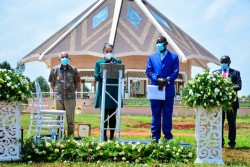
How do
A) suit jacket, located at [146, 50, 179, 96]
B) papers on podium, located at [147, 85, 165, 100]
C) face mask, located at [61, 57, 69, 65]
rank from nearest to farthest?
papers on podium, located at [147, 85, 165, 100] → suit jacket, located at [146, 50, 179, 96] → face mask, located at [61, 57, 69, 65]

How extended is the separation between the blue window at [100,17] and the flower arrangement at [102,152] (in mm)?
33967

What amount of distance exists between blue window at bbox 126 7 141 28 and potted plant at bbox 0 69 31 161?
33.7m

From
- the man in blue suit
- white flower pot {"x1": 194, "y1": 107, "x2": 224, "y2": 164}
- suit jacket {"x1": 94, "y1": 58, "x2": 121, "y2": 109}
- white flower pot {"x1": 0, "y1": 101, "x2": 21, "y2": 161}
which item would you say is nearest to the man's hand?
the man in blue suit

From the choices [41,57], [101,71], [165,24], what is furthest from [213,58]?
[101,71]

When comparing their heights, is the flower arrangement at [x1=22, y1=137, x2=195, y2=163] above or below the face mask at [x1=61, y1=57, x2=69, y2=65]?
below

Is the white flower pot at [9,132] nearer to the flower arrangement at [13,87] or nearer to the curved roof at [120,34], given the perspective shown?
the flower arrangement at [13,87]

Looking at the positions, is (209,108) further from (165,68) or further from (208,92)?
(165,68)

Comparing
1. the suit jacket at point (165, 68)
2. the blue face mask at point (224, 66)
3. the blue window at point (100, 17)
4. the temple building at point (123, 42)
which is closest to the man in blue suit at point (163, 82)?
the suit jacket at point (165, 68)

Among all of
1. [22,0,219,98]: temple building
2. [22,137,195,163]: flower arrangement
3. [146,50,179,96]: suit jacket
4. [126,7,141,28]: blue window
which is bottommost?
[22,137,195,163]: flower arrangement

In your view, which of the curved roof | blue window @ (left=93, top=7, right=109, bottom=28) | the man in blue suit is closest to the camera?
the man in blue suit

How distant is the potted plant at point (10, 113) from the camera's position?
7.17 metres

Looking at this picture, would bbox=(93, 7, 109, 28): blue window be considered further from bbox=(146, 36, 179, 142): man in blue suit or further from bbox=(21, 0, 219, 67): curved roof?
bbox=(146, 36, 179, 142): man in blue suit

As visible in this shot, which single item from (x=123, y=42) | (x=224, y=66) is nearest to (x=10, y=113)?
(x=224, y=66)

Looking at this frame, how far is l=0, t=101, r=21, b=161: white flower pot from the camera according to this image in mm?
7160
